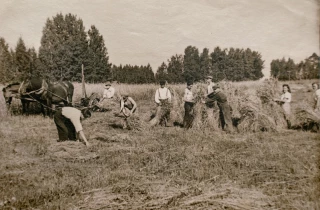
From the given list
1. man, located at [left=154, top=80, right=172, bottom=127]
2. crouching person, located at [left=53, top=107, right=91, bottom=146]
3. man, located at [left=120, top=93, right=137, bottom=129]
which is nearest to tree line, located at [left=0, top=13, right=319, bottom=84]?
man, located at [left=154, top=80, right=172, bottom=127]

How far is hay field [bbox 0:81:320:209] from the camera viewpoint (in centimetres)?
383

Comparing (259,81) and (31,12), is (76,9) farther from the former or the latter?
(259,81)

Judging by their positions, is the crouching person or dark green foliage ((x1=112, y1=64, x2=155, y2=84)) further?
dark green foliage ((x1=112, y1=64, x2=155, y2=84))

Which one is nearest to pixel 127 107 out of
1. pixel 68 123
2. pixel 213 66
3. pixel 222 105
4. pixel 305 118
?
pixel 68 123

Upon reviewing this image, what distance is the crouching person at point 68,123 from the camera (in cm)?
584

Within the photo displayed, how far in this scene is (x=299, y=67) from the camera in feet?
21.1

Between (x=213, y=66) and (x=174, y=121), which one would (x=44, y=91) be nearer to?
(x=174, y=121)

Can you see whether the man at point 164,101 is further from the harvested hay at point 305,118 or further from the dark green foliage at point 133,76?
the harvested hay at point 305,118

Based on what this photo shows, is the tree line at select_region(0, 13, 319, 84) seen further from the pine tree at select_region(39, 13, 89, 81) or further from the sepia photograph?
the sepia photograph

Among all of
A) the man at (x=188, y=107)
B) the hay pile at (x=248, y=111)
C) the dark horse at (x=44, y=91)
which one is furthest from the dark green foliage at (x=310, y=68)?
the dark horse at (x=44, y=91)

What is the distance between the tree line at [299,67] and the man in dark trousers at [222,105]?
1570 millimetres

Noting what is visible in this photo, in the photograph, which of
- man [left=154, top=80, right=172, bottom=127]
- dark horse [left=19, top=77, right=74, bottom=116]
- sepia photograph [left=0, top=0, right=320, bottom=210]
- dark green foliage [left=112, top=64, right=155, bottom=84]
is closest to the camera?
sepia photograph [left=0, top=0, right=320, bottom=210]

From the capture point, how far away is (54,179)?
173 inches

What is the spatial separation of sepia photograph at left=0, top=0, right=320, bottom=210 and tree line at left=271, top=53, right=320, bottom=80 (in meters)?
0.04
